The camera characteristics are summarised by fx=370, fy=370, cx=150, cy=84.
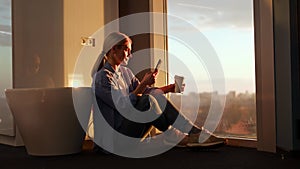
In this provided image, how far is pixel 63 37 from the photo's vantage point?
282 cm

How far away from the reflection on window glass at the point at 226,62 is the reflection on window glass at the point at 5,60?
123cm

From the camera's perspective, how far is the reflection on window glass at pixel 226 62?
233 centimetres

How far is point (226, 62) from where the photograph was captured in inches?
95.7

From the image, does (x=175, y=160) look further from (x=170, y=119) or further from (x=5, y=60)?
(x=5, y=60)

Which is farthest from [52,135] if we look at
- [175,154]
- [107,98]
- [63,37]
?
[63,37]

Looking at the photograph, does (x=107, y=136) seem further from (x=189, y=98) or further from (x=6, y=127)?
(x=6, y=127)

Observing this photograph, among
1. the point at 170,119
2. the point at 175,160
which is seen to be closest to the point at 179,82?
the point at 170,119

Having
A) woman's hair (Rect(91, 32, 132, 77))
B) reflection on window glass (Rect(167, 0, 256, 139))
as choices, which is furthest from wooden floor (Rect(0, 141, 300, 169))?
woman's hair (Rect(91, 32, 132, 77))

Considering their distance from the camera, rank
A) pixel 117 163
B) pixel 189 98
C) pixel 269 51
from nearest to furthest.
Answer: pixel 117 163, pixel 269 51, pixel 189 98

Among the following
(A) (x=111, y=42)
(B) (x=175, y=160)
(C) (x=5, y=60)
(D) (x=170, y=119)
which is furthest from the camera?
(C) (x=5, y=60)

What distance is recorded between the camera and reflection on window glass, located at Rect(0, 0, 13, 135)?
8.73 feet

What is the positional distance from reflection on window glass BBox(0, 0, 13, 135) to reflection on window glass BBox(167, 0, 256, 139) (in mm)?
1233

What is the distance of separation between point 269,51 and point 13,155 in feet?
5.28

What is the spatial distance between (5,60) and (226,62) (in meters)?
1.59
